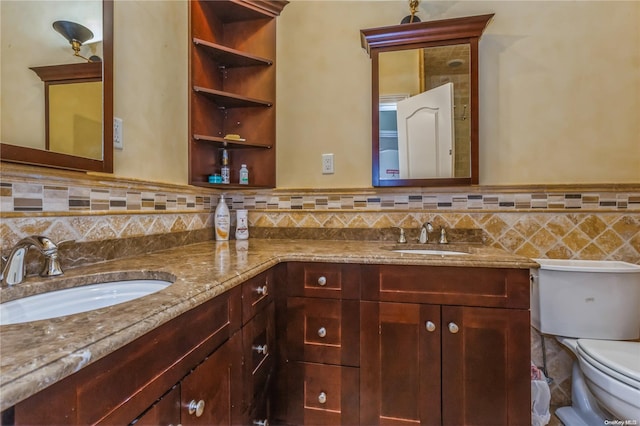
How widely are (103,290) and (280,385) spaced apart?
2.65 feet

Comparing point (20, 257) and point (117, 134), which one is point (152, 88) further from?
point (20, 257)

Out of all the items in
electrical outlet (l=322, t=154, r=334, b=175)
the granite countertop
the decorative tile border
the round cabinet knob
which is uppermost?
electrical outlet (l=322, t=154, r=334, b=175)

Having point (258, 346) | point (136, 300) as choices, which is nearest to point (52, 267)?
point (136, 300)

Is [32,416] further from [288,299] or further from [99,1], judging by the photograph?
[99,1]

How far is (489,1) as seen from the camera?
1647mm

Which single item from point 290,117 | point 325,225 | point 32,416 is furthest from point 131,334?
point 290,117

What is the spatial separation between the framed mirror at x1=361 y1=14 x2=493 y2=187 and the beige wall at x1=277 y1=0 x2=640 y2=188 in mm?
101

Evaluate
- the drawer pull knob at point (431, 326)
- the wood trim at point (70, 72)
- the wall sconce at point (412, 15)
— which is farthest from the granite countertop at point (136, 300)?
the wall sconce at point (412, 15)

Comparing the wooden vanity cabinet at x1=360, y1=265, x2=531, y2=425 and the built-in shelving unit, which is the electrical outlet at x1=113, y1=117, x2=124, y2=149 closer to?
the built-in shelving unit

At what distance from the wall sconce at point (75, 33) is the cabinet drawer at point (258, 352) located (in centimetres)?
105

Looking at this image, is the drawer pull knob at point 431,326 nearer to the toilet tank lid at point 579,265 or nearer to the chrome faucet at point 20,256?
the toilet tank lid at point 579,265

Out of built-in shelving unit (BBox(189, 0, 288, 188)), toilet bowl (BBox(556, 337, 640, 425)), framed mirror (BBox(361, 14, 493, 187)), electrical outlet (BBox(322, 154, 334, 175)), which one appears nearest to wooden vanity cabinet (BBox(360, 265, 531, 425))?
toilet bowl (BBox(556, 337, 640, 425))

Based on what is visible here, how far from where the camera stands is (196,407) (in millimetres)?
727

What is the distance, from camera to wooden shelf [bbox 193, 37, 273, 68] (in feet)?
5.16
